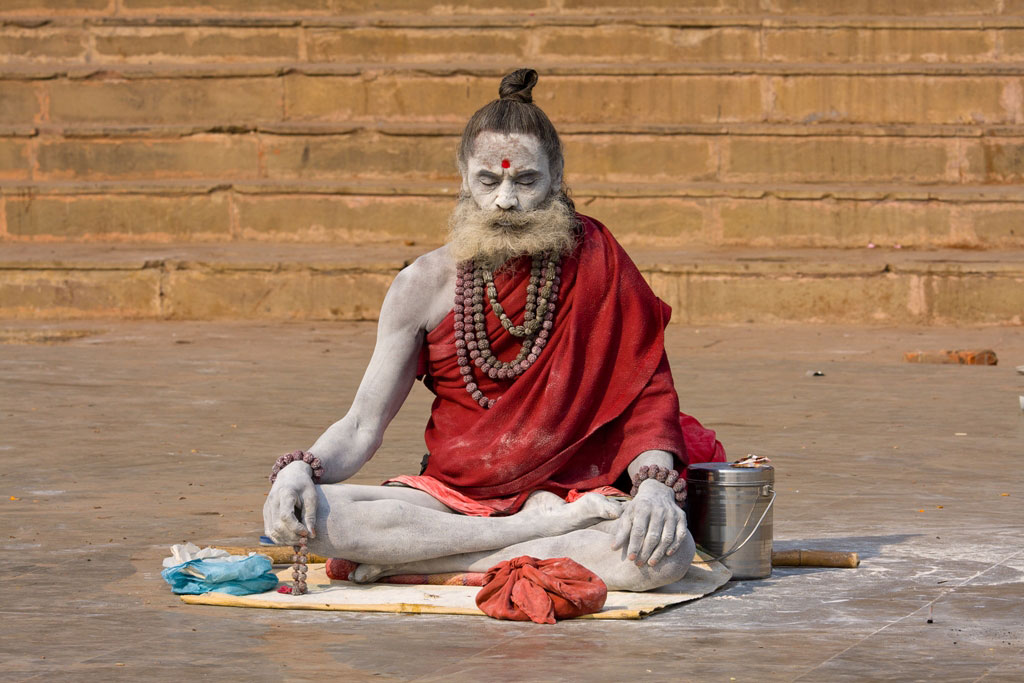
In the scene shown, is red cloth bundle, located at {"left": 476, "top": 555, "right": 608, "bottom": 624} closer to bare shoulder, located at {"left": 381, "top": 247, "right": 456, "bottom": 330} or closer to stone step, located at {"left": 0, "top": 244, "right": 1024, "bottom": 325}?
bare shoulder, located at {"left": 381, "top": 247, "right": 456, "bottom": 330}

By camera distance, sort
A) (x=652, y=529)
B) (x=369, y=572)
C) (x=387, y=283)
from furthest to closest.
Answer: (x=387, y=283) → (x=369, y=572) → (x=652, y=529)

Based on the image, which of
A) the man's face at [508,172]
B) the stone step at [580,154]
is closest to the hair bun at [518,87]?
the man's face at [508,172]

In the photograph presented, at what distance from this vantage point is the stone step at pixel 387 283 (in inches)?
447

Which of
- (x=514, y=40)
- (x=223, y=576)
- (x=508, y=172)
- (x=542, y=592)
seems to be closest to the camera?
(x=542, y=592)

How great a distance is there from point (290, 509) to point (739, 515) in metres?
1.16

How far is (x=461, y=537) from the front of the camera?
454 cm

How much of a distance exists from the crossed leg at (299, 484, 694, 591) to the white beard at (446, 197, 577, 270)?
0.66 meters

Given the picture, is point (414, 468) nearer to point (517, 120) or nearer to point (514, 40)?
point (517, 120)

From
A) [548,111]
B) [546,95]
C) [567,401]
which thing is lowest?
[567,401]

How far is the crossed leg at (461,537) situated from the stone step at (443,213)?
792 centimetres

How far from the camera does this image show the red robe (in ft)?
15.4

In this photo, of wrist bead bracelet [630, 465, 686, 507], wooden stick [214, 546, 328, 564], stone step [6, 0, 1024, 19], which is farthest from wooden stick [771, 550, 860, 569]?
stone step [6, 0, 1024, 19]

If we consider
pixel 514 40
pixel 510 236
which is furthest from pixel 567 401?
pixel 514 40

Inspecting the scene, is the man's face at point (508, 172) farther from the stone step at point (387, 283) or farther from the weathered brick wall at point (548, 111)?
the weathered brick wall at point (548, 111)
